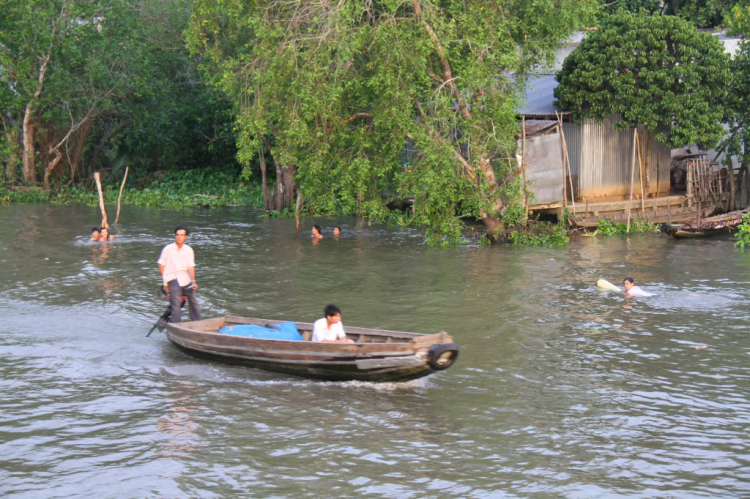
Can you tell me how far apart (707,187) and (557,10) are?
9.37 m

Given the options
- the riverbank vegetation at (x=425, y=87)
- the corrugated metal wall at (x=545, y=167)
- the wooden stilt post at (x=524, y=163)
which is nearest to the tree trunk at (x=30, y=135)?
the riverbank vegetation at (x=425, y=87)

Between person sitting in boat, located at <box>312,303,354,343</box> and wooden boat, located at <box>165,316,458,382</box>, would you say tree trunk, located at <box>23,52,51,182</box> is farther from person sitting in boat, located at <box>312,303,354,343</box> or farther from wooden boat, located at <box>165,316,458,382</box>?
person sitting in boat, located at <box>312,303,354,343</box>

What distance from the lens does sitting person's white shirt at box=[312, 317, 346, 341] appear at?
34.2 ft

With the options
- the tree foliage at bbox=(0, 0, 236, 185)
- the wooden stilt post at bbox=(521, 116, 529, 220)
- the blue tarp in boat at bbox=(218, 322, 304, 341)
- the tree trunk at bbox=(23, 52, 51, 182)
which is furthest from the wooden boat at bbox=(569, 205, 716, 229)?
the tree trunk at bbox=(23, 52, 51, 182)

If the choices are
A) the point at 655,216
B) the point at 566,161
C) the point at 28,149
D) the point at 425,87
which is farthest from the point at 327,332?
the point at 28,149

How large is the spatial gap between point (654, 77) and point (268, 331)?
1604cm

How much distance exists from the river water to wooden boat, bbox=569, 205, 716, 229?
457cm

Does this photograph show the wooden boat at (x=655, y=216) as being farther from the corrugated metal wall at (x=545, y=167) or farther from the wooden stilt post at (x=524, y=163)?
the wooden stilt post at (x=524, y=163)

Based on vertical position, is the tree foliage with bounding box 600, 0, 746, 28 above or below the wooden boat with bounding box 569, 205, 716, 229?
above

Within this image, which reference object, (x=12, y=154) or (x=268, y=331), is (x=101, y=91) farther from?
(x=268, y=331)

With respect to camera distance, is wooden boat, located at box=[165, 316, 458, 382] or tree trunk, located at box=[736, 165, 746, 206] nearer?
wooden boat, located at box=[165, 316, 458, 382]

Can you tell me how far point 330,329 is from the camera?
10445 millimetres

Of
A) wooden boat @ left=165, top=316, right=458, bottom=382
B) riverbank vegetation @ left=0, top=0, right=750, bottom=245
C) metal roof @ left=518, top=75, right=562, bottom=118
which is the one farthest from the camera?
metal roof @ left=518, top=75, right=562, bottom=118

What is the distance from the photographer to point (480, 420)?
9164 mm
